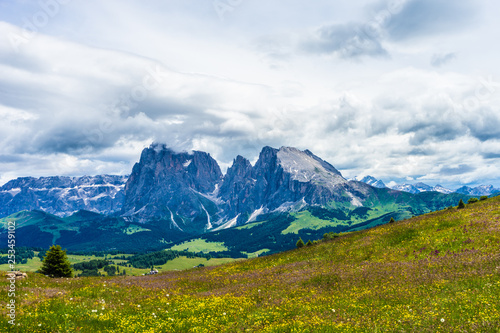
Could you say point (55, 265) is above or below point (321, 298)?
above

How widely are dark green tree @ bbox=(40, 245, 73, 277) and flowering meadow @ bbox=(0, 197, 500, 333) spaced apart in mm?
15911

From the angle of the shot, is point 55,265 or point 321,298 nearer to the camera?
point 321,298

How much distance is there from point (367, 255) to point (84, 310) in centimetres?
2735

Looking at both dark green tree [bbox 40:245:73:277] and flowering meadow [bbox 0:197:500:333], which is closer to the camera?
flowering meadow [bbox 0:197:500:333]

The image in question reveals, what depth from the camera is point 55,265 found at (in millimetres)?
41000

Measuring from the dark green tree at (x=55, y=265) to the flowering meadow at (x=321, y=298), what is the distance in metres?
15.9

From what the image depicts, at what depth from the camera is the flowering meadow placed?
15023 mm

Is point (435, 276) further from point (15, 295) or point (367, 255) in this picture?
point (15, 295)

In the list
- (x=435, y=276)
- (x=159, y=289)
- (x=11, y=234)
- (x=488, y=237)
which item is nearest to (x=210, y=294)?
(x=159, y=289)

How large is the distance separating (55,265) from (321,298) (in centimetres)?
3790

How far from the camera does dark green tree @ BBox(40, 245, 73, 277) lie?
40.9m

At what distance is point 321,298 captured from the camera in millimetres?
20422

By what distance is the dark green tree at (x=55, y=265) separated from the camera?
1609 inches

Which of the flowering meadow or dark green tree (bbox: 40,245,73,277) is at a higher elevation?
dark green tree (bbox: 40,245,73,277)
